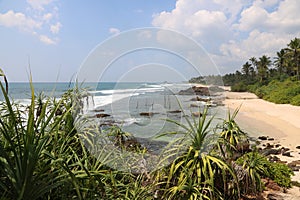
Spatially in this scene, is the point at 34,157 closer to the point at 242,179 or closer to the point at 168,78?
the point at 242,179

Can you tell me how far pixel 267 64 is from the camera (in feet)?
173

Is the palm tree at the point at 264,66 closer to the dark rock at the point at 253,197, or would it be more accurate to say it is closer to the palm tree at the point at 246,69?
the palm tree at the point at 246,69

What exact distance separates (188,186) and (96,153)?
1.13 meters

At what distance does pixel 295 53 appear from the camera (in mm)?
40938

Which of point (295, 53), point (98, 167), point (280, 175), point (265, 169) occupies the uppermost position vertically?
point (295, 53)

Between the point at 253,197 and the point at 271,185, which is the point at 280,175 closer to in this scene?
the point at 271,185

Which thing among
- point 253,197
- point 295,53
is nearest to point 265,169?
point 253,197

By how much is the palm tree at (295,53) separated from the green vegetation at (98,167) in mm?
42421

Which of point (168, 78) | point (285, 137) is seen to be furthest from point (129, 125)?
point (168, 78)

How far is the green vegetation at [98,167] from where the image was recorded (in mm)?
1631

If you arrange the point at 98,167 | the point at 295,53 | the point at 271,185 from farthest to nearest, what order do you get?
1. the point at 295,53
2. the point at 271,185
3. the point at 98,167

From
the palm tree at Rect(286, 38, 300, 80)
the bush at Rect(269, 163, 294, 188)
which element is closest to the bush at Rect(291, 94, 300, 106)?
the palm tree at Rect(286, 38, 300, 80)

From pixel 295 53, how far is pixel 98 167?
46465mm

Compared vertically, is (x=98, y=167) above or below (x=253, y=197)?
above
